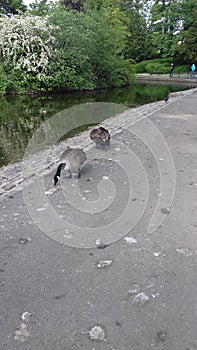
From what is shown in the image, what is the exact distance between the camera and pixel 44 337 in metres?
2.09

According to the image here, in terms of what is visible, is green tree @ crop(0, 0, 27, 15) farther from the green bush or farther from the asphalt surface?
the asphalt surface

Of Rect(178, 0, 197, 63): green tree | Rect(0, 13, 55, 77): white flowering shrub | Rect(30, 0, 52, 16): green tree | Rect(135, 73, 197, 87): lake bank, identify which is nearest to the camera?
Rect(0, 13, 55, 77): white flowering shrub

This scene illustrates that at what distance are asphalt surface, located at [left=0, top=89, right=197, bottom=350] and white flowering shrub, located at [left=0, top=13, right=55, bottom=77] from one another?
18590 mm

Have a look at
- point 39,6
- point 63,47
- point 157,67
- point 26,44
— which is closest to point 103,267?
point 26,44

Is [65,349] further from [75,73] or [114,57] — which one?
[114,57]

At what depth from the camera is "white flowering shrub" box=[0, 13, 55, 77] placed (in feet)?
70.5

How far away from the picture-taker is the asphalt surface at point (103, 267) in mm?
2125

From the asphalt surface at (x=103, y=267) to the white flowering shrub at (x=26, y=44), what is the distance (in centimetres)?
1859

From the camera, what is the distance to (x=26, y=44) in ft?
71.2

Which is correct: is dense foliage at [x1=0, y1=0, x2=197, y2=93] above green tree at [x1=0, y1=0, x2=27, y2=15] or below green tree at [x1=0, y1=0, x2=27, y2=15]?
below

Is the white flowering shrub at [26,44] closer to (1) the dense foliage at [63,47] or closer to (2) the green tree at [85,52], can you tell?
(1) the dense foliage at [63,47]

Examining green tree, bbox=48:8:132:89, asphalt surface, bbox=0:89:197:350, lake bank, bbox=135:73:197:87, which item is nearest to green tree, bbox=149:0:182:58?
lake bank, bbox=135:73:197:87

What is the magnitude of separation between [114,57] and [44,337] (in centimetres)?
2945

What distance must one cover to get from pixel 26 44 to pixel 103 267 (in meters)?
21.8
